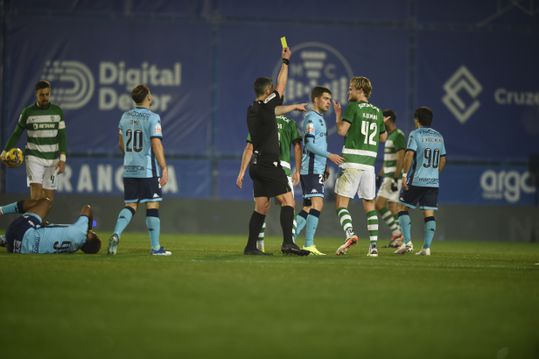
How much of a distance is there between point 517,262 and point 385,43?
1034 centimetres

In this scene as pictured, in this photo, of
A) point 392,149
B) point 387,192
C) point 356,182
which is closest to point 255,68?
point 392,149

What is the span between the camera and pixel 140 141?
11320mm

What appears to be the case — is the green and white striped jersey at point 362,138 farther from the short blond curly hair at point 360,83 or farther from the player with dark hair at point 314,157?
the player with dark hair at point 314,157

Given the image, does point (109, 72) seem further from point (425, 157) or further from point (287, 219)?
point (287, 219)

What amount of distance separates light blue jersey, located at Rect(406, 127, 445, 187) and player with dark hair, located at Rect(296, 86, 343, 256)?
1308 mm

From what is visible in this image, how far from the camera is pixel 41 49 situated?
67.4 feet

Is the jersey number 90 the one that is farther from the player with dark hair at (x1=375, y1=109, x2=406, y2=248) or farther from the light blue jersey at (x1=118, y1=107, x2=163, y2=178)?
the light blue jersey at (x1=118, y1=107, x2=163, y2=178)

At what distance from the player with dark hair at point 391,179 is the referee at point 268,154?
4683 millimetres

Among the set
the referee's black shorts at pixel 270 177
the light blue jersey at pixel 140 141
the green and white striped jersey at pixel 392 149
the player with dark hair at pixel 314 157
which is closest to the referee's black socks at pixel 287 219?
the referee's black shorts at pixel 270 177

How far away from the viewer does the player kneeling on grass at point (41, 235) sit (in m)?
10.9

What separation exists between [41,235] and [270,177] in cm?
268

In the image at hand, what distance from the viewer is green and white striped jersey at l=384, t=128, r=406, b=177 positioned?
16.1m

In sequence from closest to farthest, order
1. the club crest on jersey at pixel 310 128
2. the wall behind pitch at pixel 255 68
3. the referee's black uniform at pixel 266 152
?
the referee's black uniform at pixel 266 152
the club crest on jersey at pixel 310 128
the wall behind pitch at pixel 255 68

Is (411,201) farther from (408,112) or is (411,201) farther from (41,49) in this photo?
(41,49)
